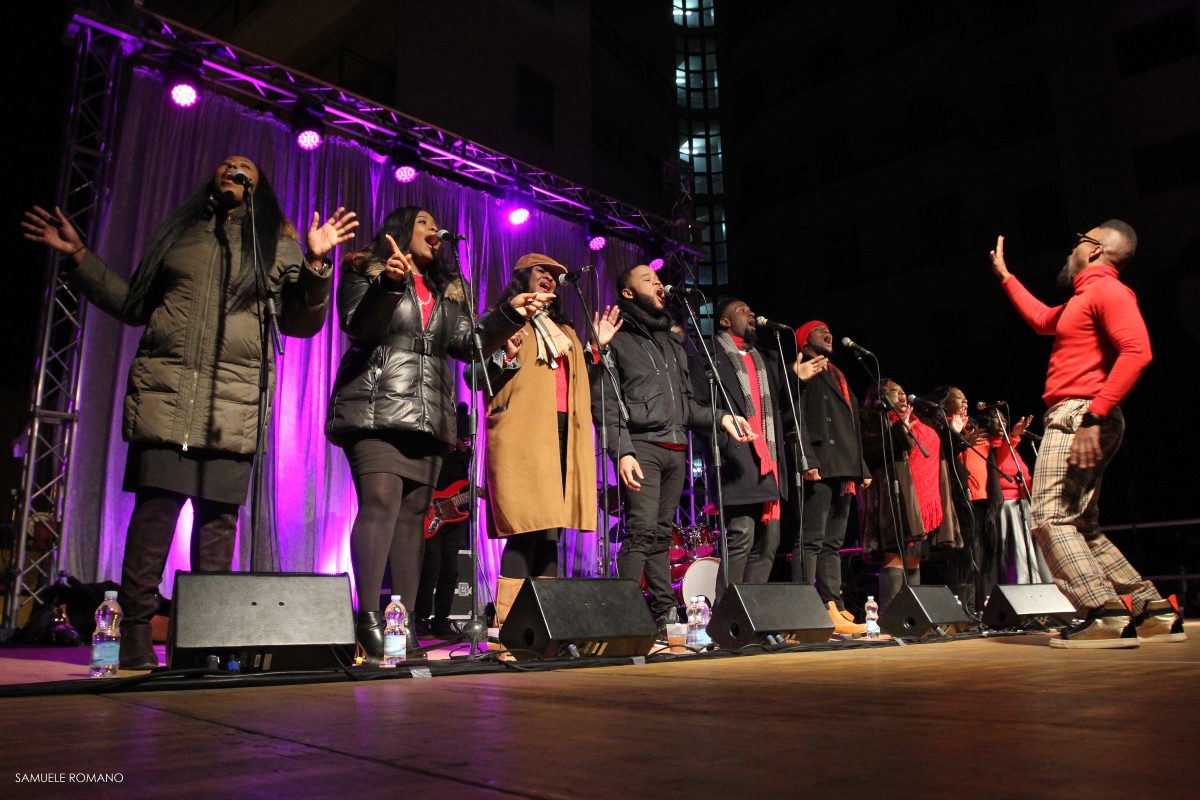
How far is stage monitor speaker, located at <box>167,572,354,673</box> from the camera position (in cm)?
217

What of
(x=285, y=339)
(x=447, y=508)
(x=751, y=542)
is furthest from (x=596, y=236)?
(x=751, y=542)

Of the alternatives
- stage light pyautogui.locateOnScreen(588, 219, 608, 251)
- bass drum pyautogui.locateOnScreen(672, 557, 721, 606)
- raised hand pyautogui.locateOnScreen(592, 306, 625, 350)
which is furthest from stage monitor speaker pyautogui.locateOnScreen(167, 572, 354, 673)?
stage light pyautogui.locateOnScreen(588, 219, 608, 251)

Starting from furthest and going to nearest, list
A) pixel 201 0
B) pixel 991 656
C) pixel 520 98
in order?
pixel 201 0
pixel 520 98
pixel 991 656

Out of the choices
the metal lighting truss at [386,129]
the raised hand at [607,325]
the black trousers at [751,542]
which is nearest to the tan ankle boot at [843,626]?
the black trousers at [751,542]

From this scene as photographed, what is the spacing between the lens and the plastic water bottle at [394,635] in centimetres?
272

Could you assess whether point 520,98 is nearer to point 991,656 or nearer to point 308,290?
point 308,290

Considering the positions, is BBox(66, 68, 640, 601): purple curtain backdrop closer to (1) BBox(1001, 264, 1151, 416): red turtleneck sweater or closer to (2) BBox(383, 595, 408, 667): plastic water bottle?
(2) BBox(383, 595, 408, 667): plastic water bottle

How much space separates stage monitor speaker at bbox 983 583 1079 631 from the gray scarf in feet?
4.26

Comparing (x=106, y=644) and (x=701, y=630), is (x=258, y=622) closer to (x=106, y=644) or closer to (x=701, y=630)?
(x=106, y=644)

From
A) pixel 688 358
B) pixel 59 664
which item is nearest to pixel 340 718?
pixel 59 664

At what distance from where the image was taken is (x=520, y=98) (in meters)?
11.7

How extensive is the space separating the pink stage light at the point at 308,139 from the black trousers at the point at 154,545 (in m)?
4.63

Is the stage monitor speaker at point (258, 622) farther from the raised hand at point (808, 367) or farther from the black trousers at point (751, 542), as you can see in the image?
the raised hand at point (808, 367)

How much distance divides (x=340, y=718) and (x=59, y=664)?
7.82ft
